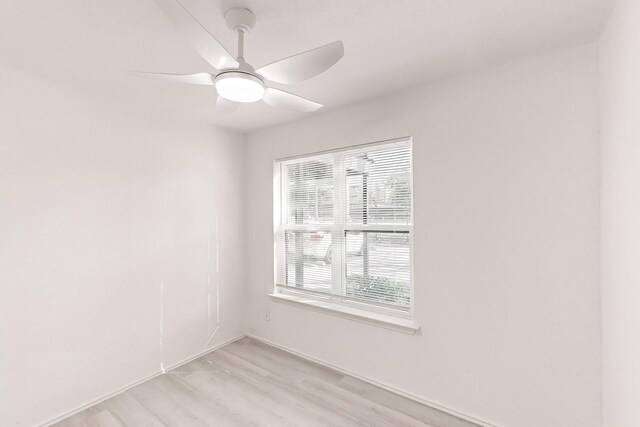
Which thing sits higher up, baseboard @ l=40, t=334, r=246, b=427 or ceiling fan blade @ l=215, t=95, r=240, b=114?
ceiling fan blade @ l=215, t=95, r=240, b=114

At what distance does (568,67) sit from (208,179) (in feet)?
10.4

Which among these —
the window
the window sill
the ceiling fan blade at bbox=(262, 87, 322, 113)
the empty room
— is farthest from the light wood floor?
the ceiling fan blade at bbox=(262, 87, 322, 113)

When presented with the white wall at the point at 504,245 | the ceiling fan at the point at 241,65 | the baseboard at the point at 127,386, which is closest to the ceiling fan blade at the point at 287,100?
the ceiling fan at the point at 241,65

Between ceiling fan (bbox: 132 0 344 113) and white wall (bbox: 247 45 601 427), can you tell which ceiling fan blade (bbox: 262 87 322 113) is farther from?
white wall (bbox: 247 45 601 427)

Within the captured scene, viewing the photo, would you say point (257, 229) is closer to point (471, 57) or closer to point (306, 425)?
point (306, 425)

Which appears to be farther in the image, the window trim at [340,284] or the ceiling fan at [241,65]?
the window trim at [340,284]

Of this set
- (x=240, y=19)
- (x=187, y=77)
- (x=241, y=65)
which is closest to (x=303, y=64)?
(x=241, y=65)

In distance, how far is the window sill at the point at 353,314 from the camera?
235 centimetres

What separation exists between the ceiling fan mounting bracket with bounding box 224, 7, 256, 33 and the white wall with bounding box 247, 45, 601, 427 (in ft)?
4.52

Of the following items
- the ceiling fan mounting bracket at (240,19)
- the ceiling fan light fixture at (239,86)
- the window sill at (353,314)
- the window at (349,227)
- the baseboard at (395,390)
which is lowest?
the baseboard at (395,390)

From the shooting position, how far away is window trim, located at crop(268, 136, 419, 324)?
2404mm

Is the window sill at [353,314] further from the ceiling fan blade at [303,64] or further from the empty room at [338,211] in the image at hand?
the ceiling fan blade at [303,64]

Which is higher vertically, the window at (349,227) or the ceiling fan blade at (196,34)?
the ceiling fan blade at (196,34)

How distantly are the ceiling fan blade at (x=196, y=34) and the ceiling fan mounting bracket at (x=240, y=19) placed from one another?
281mm
